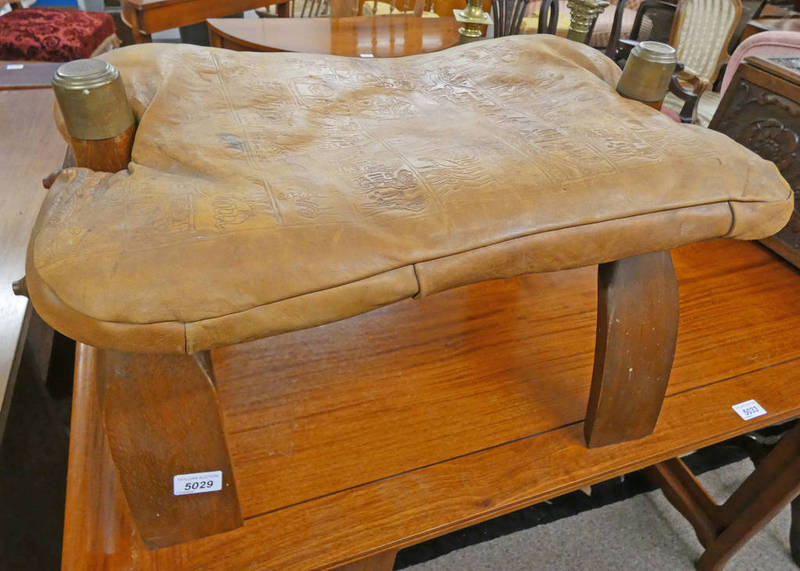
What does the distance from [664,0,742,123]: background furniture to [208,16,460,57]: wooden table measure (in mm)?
1584

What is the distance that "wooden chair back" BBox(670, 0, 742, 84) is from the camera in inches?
120

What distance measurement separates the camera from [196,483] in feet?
1.79

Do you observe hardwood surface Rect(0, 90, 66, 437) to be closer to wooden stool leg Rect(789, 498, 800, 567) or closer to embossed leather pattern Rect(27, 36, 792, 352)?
embossed leather pattern Rect(27, 36, 792, 352)

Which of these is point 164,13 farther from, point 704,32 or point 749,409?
point 704,32

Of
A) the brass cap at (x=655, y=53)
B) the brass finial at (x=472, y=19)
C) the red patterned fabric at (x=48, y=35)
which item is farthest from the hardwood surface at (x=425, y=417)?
the red patterned fabric at (x=48, y=35)

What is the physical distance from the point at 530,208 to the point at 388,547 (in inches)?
15.7

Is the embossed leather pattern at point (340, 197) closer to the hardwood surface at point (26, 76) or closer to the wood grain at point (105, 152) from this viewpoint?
the wood grain at point (105, 152)

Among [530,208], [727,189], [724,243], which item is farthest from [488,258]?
[724,243]

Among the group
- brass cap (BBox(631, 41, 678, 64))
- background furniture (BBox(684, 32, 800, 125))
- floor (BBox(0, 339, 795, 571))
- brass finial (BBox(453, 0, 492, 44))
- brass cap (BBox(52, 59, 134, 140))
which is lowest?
floor (BBox(0, 339, 795, 571))

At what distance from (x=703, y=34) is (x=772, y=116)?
2508 mm

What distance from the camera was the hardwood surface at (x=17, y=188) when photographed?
3.18ft

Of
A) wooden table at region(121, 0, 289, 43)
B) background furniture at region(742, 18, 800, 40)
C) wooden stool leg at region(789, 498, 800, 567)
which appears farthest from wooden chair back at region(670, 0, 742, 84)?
wooden stool leg at region(789, 498, 800, 567)

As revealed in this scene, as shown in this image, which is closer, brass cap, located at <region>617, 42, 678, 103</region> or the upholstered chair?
brass cap, located at <region>617, 42, 678, 103</region>

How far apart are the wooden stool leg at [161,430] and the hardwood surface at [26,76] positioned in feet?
5.65
